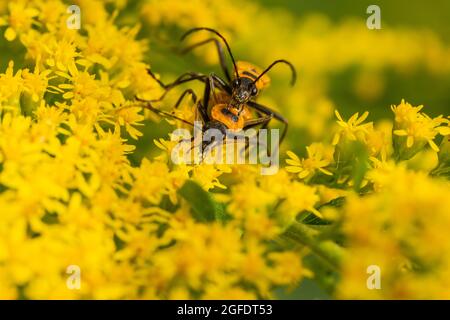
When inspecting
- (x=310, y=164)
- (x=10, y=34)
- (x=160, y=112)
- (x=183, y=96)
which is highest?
(x=10, y=34)

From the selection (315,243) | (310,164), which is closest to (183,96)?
(310,164)

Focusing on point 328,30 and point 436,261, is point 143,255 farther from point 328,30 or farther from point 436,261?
point 328,30

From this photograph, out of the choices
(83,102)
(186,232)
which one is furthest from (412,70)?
(186,232)

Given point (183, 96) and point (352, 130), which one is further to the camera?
point (183, 96)

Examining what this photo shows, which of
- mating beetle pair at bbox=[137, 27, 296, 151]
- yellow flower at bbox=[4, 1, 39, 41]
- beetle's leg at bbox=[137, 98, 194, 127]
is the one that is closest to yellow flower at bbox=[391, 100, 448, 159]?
mating beetle pair at bbox=[137, 27, 296, 151]

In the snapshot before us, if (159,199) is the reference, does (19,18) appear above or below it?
→ above

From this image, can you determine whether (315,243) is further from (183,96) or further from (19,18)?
(19,18)

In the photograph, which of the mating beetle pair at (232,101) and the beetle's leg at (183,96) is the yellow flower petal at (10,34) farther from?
the beetle's leg at (183,96)

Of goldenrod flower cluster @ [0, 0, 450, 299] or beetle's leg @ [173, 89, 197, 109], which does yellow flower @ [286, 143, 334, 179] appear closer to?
goldenrod flower cluster @ [0, 0, 450, 299]
